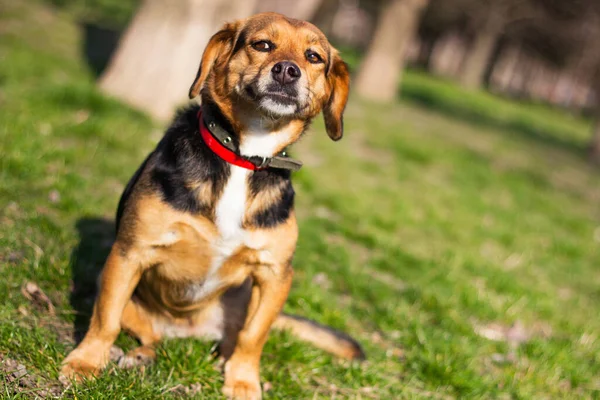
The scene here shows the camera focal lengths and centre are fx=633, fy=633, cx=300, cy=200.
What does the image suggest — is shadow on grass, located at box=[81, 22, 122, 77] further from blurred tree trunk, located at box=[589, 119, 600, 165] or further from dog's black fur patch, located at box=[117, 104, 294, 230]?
blurred tree trunk, located at box=[589, 119, 600, 165]

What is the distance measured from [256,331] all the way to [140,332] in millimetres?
681

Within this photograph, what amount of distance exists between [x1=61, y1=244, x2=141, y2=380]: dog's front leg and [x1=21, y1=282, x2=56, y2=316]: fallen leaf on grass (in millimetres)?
529

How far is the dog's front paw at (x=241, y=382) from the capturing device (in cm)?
324

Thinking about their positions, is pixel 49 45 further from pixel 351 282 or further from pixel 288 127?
pixel 288 127

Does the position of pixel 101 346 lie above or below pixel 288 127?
below

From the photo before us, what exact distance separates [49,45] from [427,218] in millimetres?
6349

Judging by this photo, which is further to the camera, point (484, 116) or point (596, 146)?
point (484, 116)

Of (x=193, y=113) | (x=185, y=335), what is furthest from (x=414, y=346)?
(x=193, y=113)

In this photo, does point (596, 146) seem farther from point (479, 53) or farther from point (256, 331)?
point (479, 53)

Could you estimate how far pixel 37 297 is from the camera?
11.5 ft

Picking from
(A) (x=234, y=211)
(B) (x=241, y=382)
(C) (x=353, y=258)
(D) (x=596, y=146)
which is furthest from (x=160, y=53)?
(D) (x=596, y=146)

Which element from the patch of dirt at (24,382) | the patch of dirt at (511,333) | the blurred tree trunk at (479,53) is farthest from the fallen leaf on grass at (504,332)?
the blurred tree trunk at (479,53)

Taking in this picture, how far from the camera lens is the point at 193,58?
26.6 feet

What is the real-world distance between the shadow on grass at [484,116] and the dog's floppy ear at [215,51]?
15.7 metres
